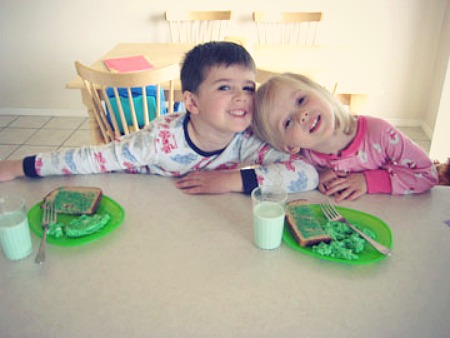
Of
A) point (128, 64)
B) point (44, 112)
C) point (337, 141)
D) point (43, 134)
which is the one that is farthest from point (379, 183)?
point (44, 112)

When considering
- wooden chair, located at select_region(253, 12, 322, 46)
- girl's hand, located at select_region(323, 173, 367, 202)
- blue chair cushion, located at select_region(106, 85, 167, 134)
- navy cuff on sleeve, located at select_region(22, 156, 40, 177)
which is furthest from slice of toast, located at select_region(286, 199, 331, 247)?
wooden chair, located at select_region(253, 12, 322, 46)

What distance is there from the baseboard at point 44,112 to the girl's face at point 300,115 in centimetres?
339

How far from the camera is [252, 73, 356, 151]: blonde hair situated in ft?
3.79

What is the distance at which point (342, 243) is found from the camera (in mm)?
897

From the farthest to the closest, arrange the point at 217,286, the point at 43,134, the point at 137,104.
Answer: the point at 43,134 < the point at 137,104 < the point at 217,286

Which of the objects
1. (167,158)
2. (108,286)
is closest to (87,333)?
(108,286)

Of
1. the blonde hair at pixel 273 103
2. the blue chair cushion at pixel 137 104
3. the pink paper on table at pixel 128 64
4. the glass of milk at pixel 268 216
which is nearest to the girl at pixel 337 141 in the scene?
the blonde hair at pixel 273 103

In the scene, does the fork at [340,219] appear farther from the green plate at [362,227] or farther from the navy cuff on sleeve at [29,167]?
the navy cuff on sleeve at [29,167]

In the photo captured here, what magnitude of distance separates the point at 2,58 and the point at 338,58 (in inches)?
125

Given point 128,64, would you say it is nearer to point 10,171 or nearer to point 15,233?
point 10,171

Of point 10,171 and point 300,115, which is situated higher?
point 300,115

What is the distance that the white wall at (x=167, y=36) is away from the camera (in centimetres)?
355

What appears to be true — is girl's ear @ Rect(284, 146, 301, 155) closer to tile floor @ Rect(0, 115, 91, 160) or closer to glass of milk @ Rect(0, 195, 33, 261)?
glass of milk @ Rect(0, 195, 33, 261)

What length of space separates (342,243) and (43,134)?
349 centimetres
